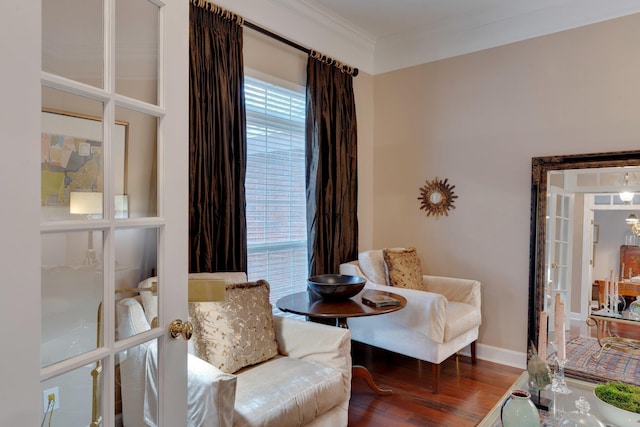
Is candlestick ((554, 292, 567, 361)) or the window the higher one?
the window

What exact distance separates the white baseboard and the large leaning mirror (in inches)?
8.7

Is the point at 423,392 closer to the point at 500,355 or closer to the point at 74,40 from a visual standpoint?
the point at 500,355

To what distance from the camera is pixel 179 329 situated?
3.92 feet

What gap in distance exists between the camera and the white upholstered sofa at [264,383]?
1.13 m

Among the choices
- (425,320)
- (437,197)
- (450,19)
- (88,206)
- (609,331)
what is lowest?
(609,331)

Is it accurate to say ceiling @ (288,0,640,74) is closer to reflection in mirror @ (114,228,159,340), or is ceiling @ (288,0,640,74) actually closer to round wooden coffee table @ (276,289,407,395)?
round wooden coffee table @ (276,289,407,395)

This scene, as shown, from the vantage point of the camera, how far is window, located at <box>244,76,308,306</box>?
123 inches

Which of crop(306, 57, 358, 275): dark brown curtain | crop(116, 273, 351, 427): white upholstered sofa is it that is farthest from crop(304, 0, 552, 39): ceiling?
crop(116, 273, 351, 427): white upholstered sofa

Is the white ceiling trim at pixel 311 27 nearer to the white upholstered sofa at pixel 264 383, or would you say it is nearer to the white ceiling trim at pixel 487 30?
the white ceiling trim at pixel 487 30

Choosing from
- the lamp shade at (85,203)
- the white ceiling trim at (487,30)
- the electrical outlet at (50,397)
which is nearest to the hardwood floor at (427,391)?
the electrical outlet at (50,397)

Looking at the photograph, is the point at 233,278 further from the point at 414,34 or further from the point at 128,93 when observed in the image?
the point at 414,34

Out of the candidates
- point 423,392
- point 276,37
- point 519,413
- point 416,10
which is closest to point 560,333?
point 519,413

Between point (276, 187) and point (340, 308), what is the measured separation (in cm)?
120

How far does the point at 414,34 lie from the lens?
384 cm
